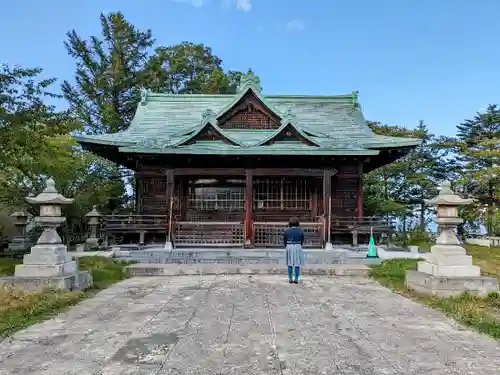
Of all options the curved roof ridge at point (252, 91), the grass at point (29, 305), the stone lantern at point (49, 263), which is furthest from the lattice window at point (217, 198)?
the stone lantern at point (49, 263)

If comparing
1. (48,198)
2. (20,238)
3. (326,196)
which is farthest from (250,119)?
(20,238)

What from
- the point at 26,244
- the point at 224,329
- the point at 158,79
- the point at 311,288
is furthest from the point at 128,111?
the point at 224,329

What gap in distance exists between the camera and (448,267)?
25.3 ft

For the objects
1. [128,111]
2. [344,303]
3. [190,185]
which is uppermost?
[128,111]

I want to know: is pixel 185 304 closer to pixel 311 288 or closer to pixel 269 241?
pixel 311 288

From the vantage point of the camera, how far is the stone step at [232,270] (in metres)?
11.0

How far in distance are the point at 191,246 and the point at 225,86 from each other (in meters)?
21.6

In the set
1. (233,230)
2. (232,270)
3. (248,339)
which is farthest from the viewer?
(233,230)

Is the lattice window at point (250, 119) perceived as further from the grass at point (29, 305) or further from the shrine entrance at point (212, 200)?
the grass at point (29, 305)

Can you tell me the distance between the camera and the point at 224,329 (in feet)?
17.7

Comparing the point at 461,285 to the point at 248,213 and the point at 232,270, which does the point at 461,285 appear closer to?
the point at 232,270

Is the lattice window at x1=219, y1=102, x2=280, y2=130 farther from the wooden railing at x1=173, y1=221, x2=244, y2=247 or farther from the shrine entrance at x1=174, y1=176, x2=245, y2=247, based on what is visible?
the wooden railing at x1=173, y1=221, x2=244, y2=247

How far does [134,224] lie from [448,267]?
11941 millimetres

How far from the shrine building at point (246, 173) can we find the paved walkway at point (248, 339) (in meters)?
8.24
